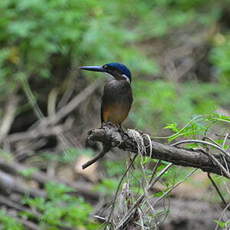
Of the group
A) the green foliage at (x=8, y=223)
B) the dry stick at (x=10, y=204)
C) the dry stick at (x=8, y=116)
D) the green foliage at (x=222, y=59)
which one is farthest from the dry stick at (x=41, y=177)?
the green foliage at (x=222, y=59)

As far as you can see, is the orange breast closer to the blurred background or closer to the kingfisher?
the kingfisher

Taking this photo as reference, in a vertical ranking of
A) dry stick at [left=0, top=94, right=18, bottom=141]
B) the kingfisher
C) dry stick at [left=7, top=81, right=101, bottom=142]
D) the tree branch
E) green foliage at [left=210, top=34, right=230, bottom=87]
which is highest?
the tree branch

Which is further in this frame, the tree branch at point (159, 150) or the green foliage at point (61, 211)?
the green foliage at point (61, 211)

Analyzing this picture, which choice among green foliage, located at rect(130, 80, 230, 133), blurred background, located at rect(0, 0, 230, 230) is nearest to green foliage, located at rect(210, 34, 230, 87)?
blurred background, located at rect(0, 0, 230, 230)

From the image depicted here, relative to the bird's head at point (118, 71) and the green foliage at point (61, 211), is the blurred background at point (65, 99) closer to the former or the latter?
the green foliage at point (61, 211)

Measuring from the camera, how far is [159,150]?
2.94m

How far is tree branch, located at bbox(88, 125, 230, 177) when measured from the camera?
9.50ft

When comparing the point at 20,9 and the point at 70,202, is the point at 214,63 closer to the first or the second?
the point at 20,9

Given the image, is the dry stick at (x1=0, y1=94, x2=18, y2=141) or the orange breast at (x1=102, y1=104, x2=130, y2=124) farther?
the dry stick at (x1=0, y1=94, x2=18, y2=141)

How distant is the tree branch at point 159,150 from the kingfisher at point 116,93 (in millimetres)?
1222

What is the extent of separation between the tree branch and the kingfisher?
1.22 m

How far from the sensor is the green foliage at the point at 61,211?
14.1ft

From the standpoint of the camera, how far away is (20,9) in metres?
6.59

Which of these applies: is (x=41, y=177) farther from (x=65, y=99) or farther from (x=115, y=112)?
(x=115, y=112)
